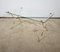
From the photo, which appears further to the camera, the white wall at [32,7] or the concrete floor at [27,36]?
the white wall at [32,7]

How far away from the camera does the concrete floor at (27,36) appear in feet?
5.14

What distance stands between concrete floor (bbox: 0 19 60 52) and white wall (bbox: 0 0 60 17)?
0.57 ft

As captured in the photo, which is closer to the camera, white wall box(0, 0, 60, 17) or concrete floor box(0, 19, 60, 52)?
concrete floor box(0, 19, 60, 52)

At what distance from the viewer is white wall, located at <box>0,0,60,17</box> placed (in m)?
2.25

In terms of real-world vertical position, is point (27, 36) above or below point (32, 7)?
below

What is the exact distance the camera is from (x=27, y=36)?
1830 millimetres

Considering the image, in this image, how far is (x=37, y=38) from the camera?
70.1 inches

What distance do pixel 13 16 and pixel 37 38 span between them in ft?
2.71

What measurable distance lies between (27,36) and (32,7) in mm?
688

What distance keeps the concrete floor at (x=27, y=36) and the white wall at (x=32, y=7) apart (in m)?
0.18

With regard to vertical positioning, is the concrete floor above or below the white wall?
below

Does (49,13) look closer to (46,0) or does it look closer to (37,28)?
(46,0)

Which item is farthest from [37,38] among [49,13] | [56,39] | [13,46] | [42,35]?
[49,13]

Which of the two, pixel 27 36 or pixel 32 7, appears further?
pixel 32 7
